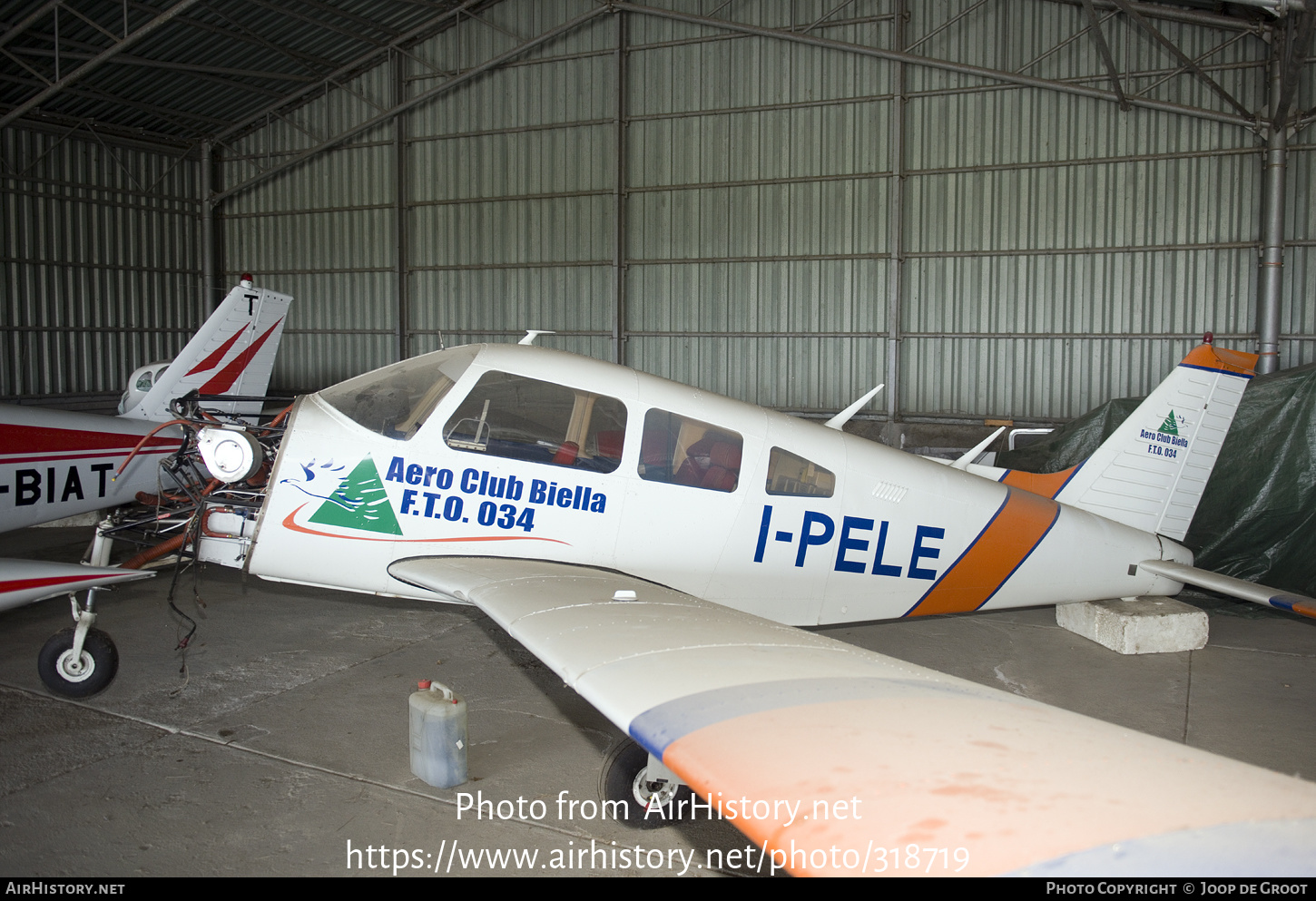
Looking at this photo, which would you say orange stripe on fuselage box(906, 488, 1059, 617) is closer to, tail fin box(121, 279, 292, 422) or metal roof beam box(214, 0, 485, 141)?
tail fin box(121, 279, 292, 422)

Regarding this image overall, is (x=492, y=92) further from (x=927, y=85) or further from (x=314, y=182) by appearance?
(x=927, y=85)

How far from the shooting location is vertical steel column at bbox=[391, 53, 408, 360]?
19250 mm

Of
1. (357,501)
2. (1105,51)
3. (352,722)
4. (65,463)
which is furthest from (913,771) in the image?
(1105,51)

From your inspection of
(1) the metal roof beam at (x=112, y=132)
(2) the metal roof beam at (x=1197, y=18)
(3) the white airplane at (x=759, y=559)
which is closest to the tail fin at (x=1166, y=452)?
(3) the white airplane at (x=759, y=559)

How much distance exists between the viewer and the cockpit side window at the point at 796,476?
18.0 feet

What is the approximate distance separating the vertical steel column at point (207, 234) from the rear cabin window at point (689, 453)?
18.8m

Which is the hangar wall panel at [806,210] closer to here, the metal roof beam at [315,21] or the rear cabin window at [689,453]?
the metal roof beam at [315,21]

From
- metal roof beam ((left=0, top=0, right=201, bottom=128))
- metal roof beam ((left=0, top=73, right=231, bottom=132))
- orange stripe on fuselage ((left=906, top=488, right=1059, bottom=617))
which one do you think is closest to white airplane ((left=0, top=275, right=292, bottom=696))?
orange stripe on fuselage ((left=906, top=488, right=1059, bottom=617))

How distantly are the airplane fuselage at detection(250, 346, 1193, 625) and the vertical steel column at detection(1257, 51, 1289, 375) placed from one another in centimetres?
973

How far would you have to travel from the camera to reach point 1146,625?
6.88 metres

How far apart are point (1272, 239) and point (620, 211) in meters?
10.4

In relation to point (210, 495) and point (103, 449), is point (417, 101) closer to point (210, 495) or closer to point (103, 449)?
point (103, 449)

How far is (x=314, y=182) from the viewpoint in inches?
797
